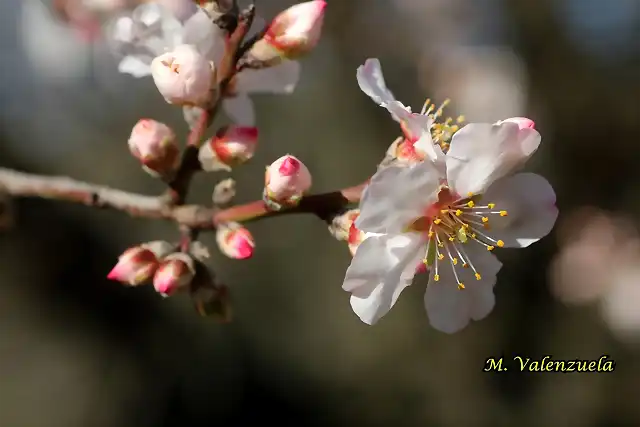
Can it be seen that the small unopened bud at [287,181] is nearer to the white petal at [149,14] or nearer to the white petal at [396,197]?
the white petal at [396,197]

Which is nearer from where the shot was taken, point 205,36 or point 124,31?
point 205,36

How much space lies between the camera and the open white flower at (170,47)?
3.03 ft

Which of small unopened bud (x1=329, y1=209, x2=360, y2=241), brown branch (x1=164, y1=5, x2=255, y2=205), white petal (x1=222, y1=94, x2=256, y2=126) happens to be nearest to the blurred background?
white petal (x1=222, y1=94, x2=256, y2=126)

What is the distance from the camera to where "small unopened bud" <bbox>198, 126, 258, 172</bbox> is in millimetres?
851

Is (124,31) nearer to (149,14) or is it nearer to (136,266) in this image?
(149,14)

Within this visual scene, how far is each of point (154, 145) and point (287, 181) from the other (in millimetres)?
194

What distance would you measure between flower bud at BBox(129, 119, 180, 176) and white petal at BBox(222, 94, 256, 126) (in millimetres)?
171

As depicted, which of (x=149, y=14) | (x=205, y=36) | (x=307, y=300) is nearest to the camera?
(x=205, y=36)

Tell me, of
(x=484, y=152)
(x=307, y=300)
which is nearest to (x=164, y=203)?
(x=484, y=152)

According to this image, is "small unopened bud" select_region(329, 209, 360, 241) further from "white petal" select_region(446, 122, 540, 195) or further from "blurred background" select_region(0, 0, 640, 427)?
"blurred background" select_region(0, 0, 640, 427)

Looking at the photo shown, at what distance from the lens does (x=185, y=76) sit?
80cm

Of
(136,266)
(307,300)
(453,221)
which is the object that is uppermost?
(453,221)

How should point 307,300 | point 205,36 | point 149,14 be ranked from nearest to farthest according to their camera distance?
point 205,36 → point 149,14 → point 307,300

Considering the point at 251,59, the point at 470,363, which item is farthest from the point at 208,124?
the point at 470,363
